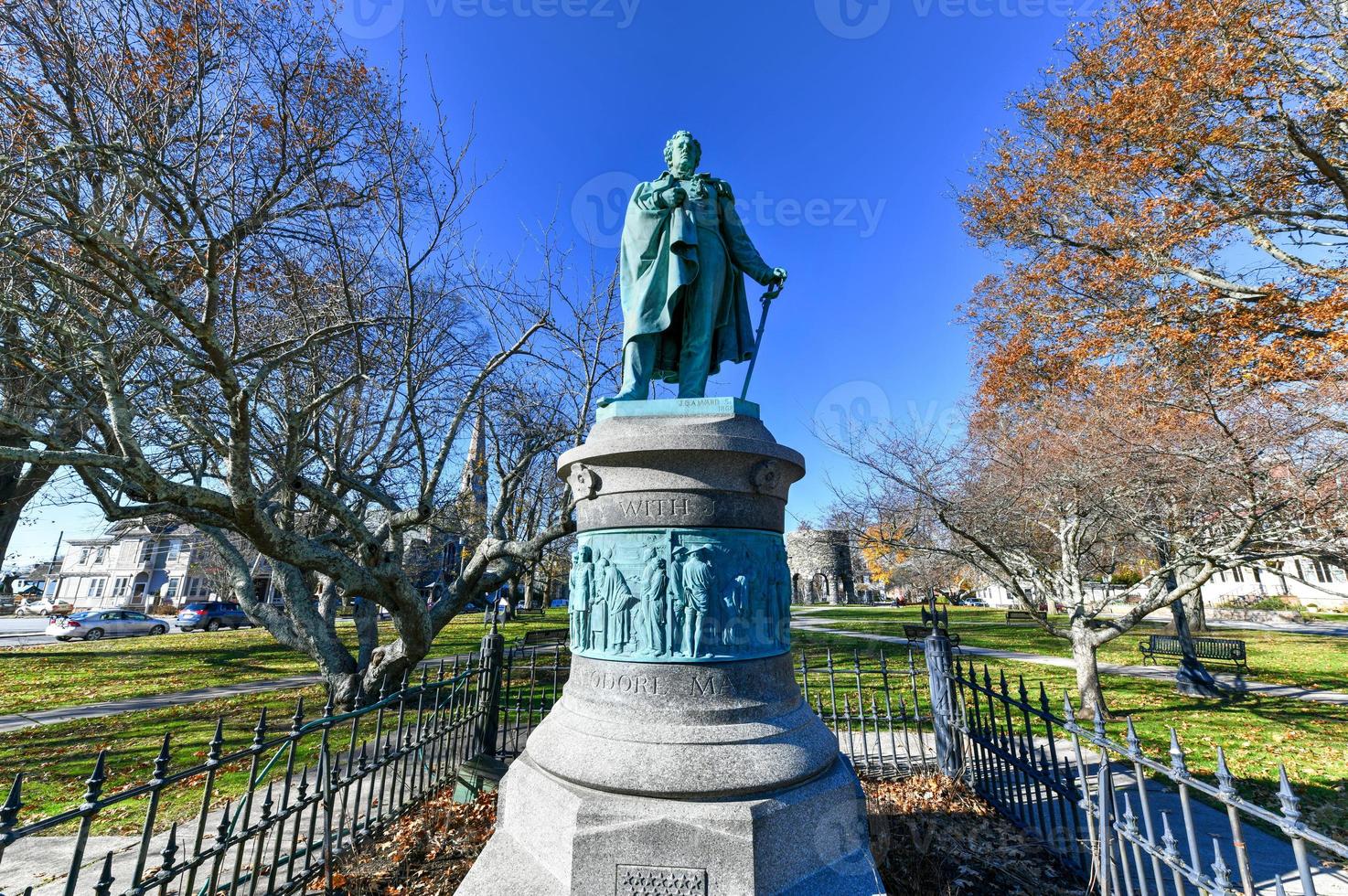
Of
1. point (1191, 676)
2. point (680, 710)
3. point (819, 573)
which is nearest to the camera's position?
point (680, 710)

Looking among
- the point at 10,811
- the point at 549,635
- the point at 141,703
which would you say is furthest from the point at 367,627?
the point at 10,811

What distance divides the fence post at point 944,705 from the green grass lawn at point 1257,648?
4.62 metres

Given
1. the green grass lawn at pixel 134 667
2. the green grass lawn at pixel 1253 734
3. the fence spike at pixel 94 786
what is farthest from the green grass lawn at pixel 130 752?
the green grass lawn at pixel 1253 734

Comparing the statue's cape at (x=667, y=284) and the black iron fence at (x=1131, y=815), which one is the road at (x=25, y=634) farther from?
the black iron fence at (x=1131, y=815)

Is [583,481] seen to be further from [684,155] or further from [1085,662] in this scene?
[1085,662]

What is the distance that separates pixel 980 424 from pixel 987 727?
14.6 m

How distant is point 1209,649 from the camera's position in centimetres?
1409

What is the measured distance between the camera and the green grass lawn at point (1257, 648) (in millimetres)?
13438

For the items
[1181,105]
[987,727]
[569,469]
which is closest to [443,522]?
[569,469]

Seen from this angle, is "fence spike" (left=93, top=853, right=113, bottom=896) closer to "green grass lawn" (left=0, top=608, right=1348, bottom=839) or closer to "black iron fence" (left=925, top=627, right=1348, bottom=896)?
"green grass lawn" (left=0, top=608, right=1348, bottom=839)

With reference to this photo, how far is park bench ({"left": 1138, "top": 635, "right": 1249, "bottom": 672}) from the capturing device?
13000 millimetres

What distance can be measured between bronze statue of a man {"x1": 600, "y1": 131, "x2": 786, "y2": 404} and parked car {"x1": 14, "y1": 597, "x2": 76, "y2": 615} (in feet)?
177

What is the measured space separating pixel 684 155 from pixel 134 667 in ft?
68.1

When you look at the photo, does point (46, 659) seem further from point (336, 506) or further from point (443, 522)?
point (336, 506)
